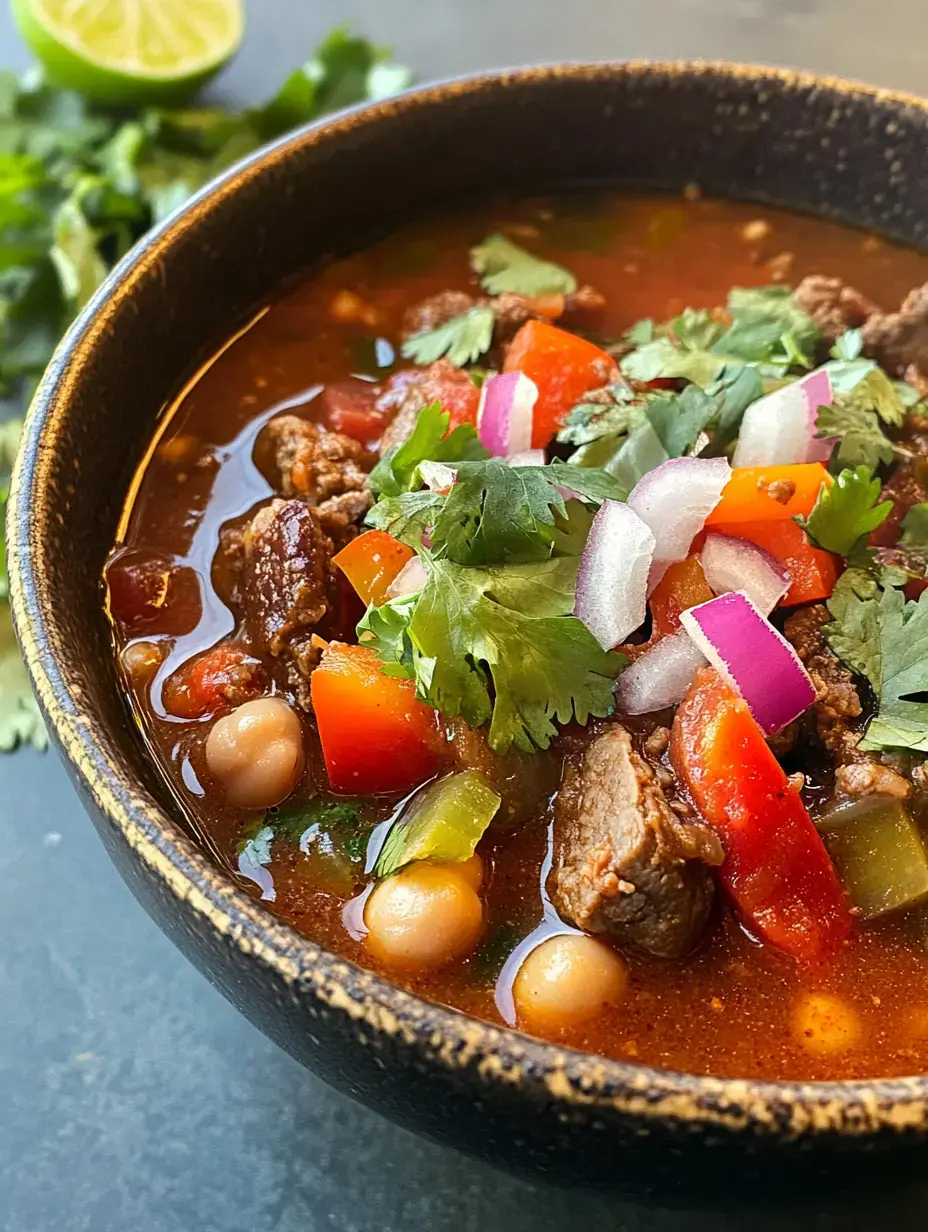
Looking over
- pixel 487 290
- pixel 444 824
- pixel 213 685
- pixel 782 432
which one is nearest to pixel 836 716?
pixel 782 432

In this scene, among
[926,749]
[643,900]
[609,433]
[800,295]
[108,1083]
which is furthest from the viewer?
[800,295]

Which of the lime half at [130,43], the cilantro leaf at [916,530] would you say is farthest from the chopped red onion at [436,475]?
the lime half at [130,43]

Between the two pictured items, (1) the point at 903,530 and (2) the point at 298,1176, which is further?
(1) the point at 903,530

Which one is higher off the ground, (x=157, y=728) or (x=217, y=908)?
(x=217, y=908)

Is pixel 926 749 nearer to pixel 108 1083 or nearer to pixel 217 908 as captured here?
pixel 217 908

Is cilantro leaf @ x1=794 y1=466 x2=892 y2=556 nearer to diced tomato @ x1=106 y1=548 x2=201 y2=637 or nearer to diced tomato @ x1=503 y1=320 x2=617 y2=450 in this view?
diced tomato @ x1=503 y1=320 x2=617 y2=450

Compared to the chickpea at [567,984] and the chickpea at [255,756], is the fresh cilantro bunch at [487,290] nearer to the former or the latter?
the chickpea at [255,756]

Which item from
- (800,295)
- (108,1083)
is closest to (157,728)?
(108,1083)
